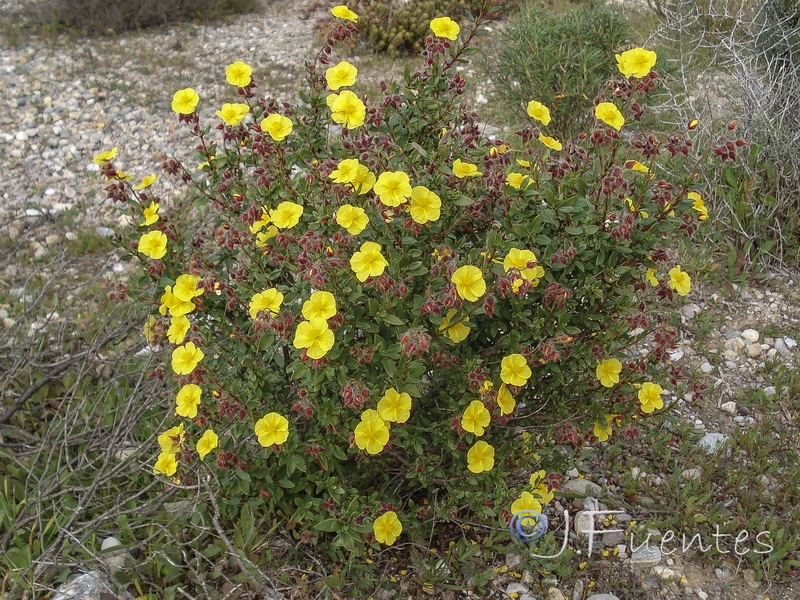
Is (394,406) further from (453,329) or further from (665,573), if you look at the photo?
(665,573)

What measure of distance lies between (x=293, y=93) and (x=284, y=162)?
4.11 meters

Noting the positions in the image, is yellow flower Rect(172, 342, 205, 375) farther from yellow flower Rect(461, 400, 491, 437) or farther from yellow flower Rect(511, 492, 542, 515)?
yellow flower Rect(511, 492, 542, 515)

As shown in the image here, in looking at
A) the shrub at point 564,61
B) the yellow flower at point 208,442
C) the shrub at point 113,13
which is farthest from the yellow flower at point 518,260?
the shrub at point 113,13

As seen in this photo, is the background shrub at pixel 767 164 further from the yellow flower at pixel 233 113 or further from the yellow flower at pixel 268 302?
the yellow flower at pixel 268 302

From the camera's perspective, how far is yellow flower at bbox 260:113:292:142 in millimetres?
2049

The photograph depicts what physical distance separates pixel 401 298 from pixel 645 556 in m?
1.35

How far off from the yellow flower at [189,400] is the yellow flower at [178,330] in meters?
0.14

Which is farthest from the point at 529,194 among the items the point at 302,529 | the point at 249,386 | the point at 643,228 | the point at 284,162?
the point at 302,529

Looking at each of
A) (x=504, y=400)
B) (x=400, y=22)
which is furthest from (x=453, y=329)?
(x=400, y=22)

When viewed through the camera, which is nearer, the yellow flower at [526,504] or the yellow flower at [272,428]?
the yellow flower at [272,428]

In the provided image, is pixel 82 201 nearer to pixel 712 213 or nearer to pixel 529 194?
pixel 529 194

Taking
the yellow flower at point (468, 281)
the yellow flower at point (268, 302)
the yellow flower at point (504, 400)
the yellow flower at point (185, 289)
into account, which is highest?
the yellow flower at point (468, 281)

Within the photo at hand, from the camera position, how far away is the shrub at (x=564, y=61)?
14.6ft

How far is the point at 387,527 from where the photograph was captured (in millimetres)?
2148
